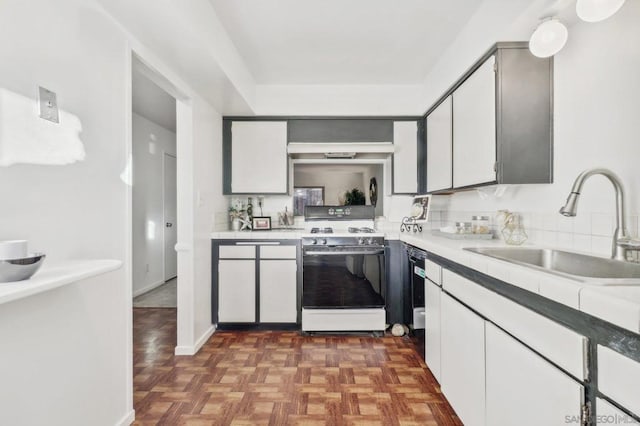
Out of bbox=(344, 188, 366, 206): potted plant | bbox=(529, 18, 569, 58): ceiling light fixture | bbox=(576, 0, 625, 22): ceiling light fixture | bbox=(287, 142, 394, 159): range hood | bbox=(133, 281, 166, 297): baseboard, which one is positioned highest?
bbox=(529, 18, 569, 58): ceiling light fixture

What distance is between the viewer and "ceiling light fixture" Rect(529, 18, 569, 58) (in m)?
1.35

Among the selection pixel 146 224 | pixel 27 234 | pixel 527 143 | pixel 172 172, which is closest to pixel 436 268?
pixel 527 143

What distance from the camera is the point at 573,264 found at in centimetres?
143

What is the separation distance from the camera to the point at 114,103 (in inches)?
59.4

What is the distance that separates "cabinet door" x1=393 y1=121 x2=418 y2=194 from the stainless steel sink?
5.33 ft

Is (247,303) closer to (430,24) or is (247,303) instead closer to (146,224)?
(146,224)

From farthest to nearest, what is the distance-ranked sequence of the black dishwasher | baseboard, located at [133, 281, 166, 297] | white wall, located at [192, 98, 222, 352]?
baseboard, located at [133, 281, 166, 297], white wall, located at [192, 98, 222, 352], the black dishwasher

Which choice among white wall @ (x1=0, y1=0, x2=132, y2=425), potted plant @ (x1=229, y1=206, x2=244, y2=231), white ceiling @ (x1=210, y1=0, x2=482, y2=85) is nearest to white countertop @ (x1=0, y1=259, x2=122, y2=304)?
white wall @ (x1=0, y1=0, x2=132, y2=425)

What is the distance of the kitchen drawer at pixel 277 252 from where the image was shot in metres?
2.82

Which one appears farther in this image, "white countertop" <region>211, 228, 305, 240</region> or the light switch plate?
"white countertop" <region>211, 228, 305, 240</region>

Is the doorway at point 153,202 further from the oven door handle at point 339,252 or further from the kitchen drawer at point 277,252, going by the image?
the oven door handle at point 339,252

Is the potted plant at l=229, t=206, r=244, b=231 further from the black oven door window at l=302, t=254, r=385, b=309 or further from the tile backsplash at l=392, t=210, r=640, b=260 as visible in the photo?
the tile backsplash at l=392, t=210, r=640, b=260

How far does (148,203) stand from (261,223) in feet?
6.70

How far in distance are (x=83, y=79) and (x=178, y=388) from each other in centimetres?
180
